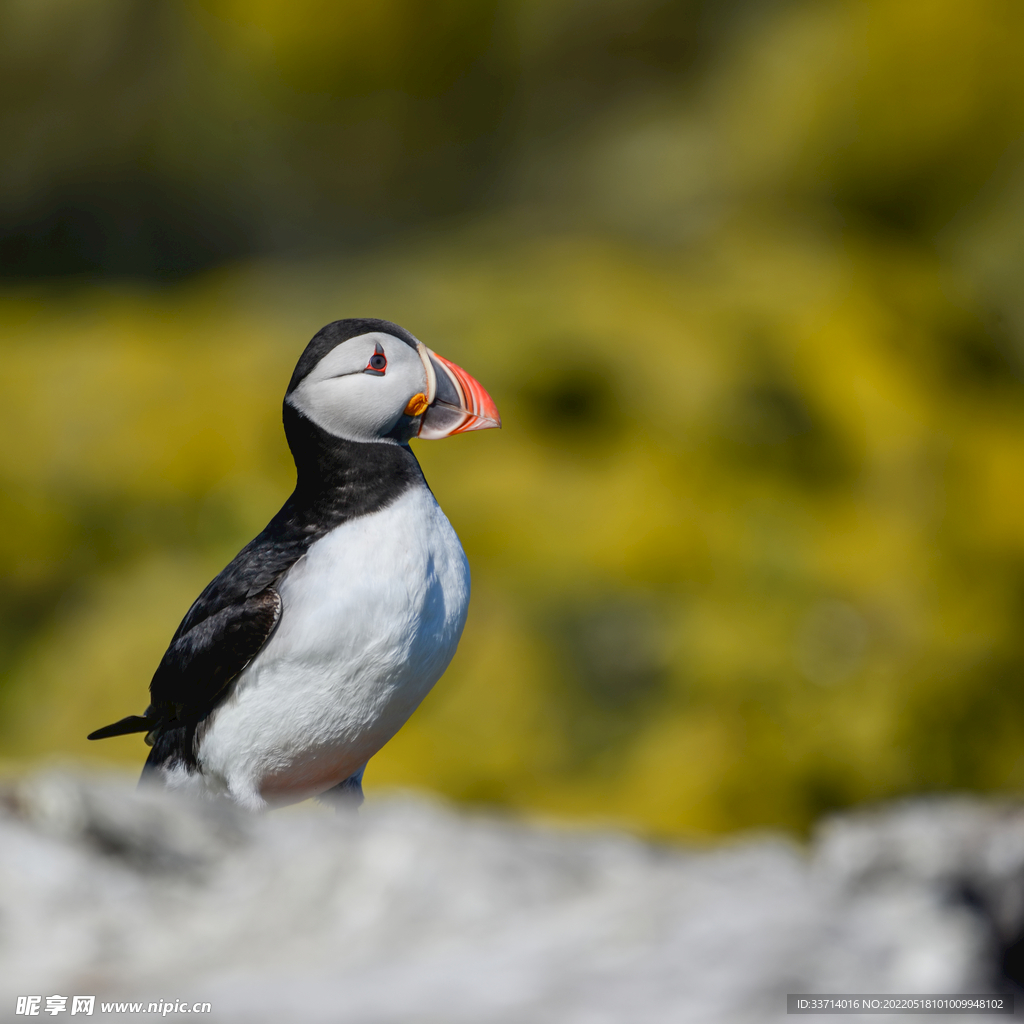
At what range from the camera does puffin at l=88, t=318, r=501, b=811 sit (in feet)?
8.31

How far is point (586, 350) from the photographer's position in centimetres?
768

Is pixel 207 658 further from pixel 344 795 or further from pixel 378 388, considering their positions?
pixel 378 388

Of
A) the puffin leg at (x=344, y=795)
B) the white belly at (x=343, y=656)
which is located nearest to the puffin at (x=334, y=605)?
the white belly at (x=343, y=656)

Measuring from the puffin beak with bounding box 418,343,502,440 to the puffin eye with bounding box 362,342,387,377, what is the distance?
10 cm

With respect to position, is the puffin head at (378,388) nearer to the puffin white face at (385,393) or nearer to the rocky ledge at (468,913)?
the puffin white face at (385,393)

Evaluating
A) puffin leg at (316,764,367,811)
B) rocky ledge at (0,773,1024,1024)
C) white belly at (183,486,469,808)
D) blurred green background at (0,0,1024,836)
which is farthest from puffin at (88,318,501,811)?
blurred green background at (0,0,1024,836)

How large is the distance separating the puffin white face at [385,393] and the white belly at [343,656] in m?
0.19

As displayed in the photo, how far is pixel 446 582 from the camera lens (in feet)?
8.63

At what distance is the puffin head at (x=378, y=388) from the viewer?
8.46 feet

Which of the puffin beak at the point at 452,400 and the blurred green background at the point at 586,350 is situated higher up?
the blurred green background at the point at 586,350

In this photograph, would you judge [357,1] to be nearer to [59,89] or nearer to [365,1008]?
[59,89]

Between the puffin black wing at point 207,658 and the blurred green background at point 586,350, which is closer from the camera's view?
the puffin black wing at point 207,658

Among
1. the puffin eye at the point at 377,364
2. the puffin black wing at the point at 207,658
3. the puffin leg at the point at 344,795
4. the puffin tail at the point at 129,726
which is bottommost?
the puffin leg at the point at 344,795

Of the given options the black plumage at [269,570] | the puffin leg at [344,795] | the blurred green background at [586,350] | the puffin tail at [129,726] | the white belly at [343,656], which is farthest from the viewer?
the blurred green background at [586,350]
